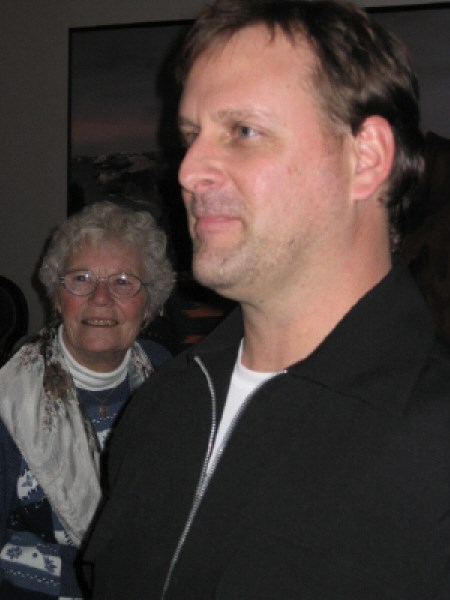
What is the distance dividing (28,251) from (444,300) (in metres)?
2.44

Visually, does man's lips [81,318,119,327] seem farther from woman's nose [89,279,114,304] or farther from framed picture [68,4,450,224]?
framed picture [68,4,450,224]

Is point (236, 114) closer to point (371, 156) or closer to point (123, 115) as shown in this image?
point (371, 156)

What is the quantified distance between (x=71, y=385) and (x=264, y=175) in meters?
1.31

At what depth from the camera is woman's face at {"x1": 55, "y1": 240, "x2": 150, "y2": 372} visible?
2.20 meters

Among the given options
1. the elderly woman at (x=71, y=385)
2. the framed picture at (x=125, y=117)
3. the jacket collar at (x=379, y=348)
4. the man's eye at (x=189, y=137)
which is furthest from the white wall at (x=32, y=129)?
the jacket collar at (x=379, y=348)

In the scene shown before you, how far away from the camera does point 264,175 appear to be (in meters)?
1.08

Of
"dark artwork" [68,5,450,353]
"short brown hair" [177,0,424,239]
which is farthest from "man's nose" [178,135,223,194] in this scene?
"dark artwork" [68,5,450,353]

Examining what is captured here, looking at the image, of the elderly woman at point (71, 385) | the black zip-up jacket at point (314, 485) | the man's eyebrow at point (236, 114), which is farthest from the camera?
the elderly woman at point (71, 385)

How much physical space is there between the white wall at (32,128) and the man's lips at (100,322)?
2.16m

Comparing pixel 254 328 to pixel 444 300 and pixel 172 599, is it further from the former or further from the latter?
pixel 444 300

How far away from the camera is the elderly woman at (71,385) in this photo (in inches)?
75.9

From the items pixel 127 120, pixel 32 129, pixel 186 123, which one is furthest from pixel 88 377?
pixel 32 129

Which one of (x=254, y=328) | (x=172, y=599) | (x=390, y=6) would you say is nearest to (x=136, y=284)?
(x=254, y=328)

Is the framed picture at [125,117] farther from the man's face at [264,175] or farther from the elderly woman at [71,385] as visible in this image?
the man's face at [264,175]
